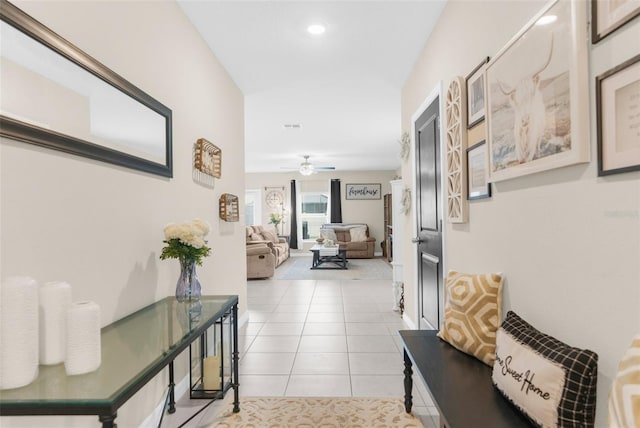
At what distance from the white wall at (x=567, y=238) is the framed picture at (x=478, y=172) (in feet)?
0.20

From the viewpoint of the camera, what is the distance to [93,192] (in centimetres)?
146

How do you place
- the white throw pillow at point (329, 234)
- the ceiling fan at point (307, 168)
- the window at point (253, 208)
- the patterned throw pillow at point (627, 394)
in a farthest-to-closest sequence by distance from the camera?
the window at point (253, 208) → the white throw pillow at point (329, 234) → the ceiling fan at point (307, 168) → the patterned throw pillow at point (627, 394)

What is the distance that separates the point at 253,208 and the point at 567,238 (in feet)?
32.3

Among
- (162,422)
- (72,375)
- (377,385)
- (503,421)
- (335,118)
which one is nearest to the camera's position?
(72,375)

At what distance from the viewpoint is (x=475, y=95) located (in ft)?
6.26

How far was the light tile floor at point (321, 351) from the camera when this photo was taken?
225 centimetres

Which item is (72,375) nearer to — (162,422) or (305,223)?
(162,422)

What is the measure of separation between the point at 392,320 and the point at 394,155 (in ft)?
15.9

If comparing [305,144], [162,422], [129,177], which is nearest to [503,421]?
[162,422]

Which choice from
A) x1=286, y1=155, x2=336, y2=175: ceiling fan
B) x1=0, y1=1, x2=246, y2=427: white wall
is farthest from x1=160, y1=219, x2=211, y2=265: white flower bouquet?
x1=286, y1=155, x2=336, y2=175: ceiling fan

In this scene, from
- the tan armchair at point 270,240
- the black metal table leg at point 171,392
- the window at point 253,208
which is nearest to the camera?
the black metal table leg at point 171,392

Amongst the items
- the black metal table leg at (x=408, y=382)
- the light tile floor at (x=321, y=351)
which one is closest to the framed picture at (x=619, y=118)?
the black metal table leg at (x=408, y=382)

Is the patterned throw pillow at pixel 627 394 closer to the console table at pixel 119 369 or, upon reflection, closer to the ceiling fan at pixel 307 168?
the console table at pixel 119 369

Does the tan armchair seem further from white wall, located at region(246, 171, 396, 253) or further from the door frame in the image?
the door frame
